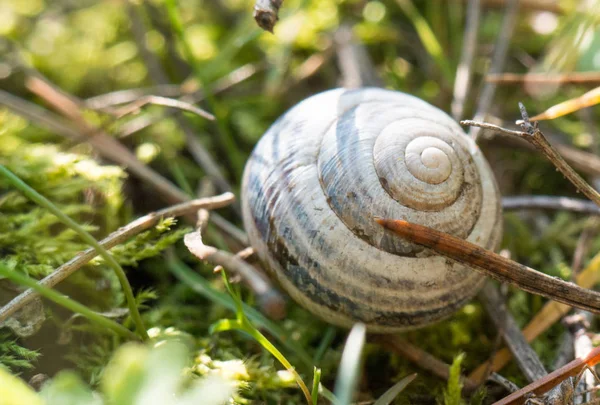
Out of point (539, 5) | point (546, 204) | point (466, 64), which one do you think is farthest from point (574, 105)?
point (539, 5)

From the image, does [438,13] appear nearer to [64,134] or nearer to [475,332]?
[475,332]

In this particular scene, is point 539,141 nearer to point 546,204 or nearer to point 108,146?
point 546,204

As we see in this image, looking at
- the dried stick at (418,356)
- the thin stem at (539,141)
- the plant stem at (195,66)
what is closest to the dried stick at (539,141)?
the thin stem at (539,141)

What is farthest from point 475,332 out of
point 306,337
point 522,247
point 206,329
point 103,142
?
point 103,142

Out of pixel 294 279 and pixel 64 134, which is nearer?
pixel 294 279

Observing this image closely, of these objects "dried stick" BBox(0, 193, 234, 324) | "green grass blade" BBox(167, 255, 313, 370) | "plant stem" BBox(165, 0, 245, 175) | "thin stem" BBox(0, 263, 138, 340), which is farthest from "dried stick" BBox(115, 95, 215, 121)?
"thin stem" BBox(0, 263, 138, 340)

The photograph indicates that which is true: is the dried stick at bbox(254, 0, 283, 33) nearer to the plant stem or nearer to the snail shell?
the snail shell

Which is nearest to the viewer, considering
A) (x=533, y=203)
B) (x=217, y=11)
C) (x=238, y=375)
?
(x=238, y=375)

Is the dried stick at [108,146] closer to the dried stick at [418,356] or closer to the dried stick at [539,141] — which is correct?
the dried stick at [418,356]
